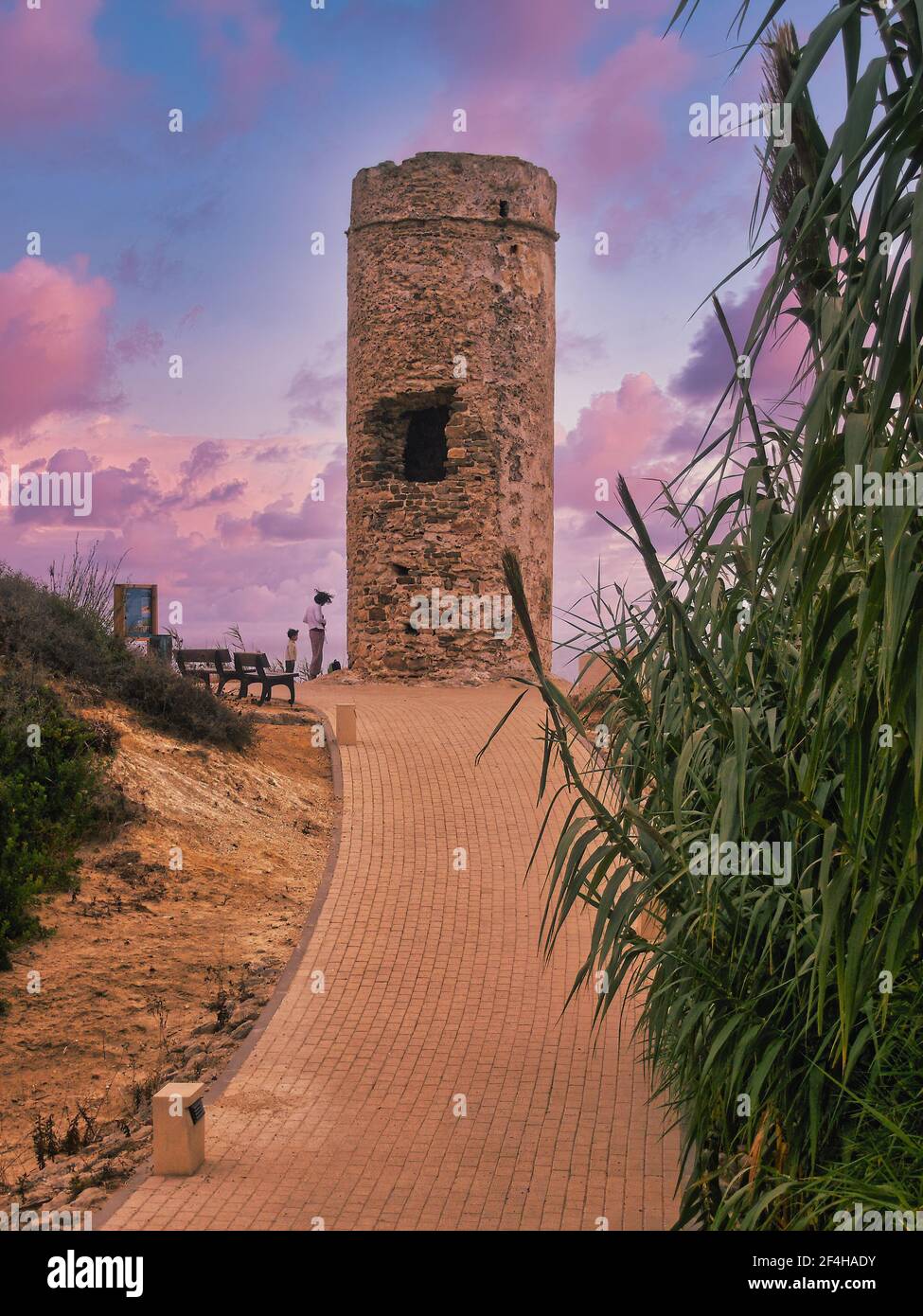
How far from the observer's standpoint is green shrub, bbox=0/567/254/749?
16234 millimetres

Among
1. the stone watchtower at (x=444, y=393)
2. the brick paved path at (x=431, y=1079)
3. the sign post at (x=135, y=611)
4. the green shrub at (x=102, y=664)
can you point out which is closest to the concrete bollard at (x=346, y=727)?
the green shrub at (x=102, y=664)

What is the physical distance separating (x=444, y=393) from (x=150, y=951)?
13862 millimetres

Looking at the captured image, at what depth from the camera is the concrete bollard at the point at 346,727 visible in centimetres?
1814

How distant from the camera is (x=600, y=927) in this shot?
605 cm

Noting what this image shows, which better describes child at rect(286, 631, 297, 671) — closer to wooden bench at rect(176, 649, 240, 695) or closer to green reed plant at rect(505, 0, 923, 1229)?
wooden bench at rect(176, 649, 240, 695)

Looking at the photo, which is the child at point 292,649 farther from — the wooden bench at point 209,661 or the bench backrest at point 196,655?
the bench backrest at point 196,655

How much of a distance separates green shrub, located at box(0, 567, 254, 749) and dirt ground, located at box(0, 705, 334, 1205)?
465mm

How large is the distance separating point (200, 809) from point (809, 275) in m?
10.9

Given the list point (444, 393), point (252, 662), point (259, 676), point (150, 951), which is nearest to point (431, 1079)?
point (150, 951)

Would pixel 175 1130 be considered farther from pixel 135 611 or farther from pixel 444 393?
pixel 444 393

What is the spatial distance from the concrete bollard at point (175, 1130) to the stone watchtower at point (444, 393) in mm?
15575

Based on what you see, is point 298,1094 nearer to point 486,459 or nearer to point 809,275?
point 809,275

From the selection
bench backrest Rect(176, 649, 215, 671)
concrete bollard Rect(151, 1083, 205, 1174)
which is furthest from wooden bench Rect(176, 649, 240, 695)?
concrete bollard Rect(151, 1083, 205, 1174)
